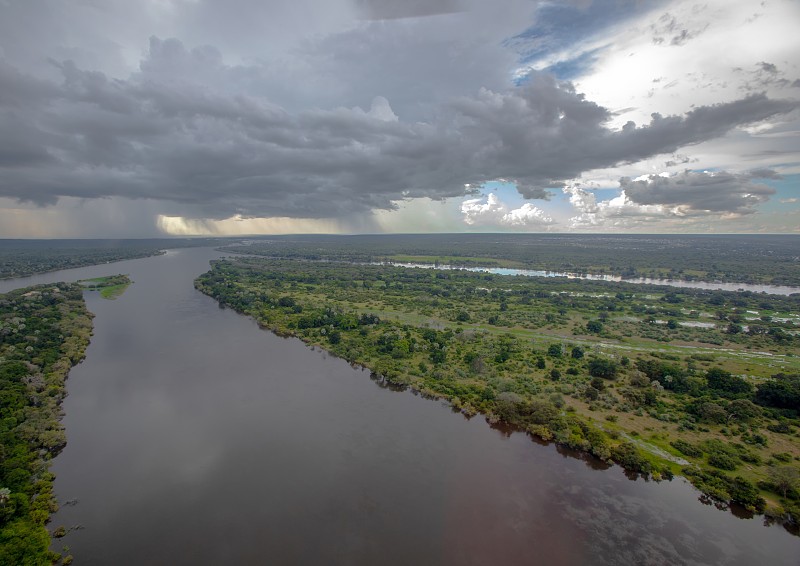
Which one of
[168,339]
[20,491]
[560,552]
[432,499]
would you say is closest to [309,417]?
[432,499]

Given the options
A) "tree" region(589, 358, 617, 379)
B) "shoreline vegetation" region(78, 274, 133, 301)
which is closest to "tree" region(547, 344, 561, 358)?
"tree" region(589, 358, 617, 379)

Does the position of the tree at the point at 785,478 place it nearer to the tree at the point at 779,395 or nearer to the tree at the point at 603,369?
the tree at the point at 779,395

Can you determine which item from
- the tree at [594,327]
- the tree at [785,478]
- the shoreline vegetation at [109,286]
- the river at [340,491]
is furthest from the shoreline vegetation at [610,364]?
the shoreline vegetation at [109,286]

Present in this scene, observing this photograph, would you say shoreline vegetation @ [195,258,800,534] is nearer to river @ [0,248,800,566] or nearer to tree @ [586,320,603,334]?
tree @ [586,320,603,334]

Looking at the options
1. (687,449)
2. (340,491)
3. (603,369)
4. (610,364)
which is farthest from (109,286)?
(687,449)

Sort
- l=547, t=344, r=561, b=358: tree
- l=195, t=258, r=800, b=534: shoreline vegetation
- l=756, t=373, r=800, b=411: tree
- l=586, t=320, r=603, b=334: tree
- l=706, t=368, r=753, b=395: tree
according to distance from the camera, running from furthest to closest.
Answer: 1. l=586, t=320, r=603, b=334: tree
2. l=547, t=344, r=561, b=358: tree
3. l=706, t=368, r=753, b=395: tree
4. l=756, t=373, r=800, b=411: tree
5. l=195, t=258, r=800, b=534: shoreline vegetation

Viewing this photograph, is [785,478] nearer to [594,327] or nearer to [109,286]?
[594,327]
